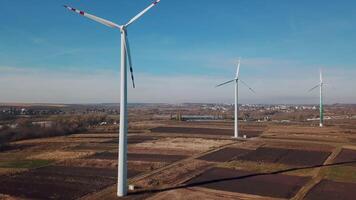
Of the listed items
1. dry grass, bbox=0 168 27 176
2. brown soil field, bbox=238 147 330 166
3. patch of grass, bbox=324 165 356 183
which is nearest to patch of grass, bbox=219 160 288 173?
brown soil field, bbox=238 147 330 166

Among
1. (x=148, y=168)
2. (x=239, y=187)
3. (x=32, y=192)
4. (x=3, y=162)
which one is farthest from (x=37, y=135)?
(x=239, y=187)

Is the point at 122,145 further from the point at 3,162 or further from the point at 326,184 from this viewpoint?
the point at 3,162

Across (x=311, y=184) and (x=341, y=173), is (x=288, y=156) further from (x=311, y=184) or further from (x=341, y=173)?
(x=311, y=184)

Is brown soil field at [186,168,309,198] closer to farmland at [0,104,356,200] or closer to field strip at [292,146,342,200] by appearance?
farmland at [0,104,356,200]

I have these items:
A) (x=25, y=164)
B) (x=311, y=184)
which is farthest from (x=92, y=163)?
(x=311, y=184)

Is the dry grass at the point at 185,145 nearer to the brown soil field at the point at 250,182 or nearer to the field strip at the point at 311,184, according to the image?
the field strip at the point at 311,184

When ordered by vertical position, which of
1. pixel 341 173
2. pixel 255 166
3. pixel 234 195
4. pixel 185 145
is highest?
pixel 185 145

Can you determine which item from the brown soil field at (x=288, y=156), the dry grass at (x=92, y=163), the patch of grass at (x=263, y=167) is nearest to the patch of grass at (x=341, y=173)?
the patch of grass at (x=263, y=167)
